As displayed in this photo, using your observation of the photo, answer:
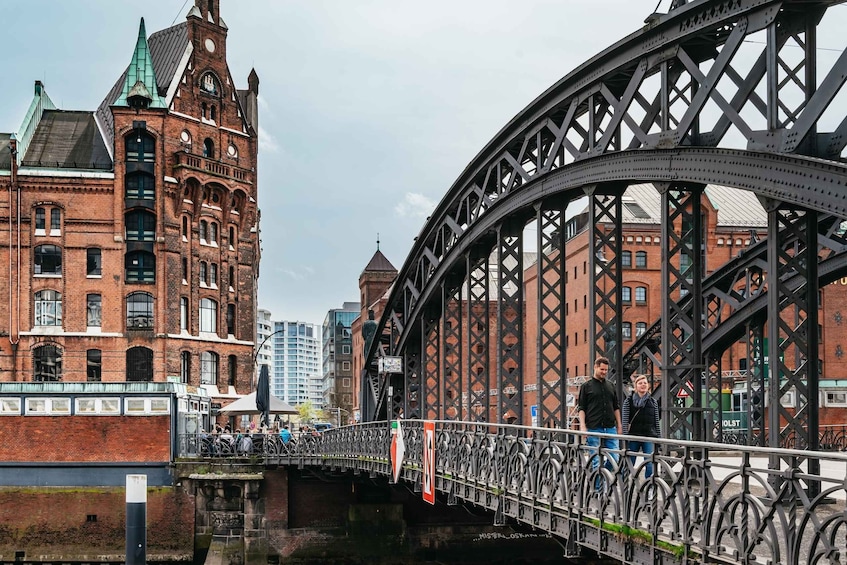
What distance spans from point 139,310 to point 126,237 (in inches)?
124

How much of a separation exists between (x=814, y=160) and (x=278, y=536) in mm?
24238

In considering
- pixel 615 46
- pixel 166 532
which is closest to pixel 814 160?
pixel 615 46

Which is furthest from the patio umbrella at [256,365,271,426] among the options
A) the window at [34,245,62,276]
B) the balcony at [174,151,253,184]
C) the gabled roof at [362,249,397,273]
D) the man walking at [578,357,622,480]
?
the gabled roof at [362,249,397,273]

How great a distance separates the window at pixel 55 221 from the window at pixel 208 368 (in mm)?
8172

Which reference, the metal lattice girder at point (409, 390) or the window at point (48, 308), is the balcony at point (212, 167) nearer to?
the window at point (48, 308)

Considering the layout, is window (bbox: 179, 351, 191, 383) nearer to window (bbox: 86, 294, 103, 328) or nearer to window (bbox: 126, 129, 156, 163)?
window (bbox: 86, 294, 103, 328)

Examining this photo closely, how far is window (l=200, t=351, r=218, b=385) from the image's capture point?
54000 millimetres

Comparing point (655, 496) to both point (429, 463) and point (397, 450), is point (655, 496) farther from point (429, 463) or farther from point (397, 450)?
point (397, 450)

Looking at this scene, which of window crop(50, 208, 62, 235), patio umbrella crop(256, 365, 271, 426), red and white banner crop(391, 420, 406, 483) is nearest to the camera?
red and white banner crop(391, 420, 406, 483)

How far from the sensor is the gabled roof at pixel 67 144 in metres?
52.9

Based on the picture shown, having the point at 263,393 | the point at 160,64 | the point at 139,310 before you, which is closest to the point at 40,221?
the point at 139,310

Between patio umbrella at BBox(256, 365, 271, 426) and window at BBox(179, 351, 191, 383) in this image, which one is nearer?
patio umbrella at BBox(256, 365, 271, 426)

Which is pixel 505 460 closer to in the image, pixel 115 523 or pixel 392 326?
pixel 392 326

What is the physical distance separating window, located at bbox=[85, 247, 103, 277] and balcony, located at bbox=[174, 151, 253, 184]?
4906 mm
